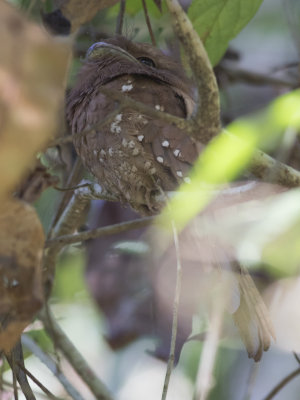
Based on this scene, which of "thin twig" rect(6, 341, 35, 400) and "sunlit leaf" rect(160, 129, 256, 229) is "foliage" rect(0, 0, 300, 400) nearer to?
"sunlit leaf" rect(160, 129, 256, 229)

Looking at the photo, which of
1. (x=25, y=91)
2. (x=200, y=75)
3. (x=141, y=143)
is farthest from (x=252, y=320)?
(x=25, y=91)

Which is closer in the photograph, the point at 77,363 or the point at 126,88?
the point at 126,88

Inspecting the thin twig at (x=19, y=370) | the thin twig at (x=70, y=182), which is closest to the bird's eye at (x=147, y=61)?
the thin twig at (x=70, y=182)

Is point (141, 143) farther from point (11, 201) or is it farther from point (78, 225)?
point (11, 201)

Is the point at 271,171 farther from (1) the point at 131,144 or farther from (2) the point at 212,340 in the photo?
(2) the point at 212,340

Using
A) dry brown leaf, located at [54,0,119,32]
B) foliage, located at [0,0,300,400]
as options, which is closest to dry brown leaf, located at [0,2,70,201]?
foliage, located at [0,0,300,400]

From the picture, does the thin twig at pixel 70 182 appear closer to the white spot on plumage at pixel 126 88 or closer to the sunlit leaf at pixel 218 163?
the white spot on plumage at pixel 126 88
